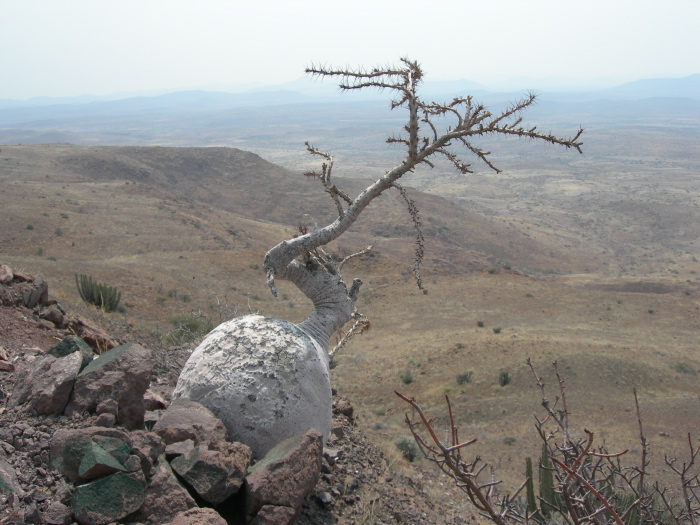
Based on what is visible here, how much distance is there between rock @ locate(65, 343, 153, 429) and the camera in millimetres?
3756

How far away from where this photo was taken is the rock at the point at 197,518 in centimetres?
265

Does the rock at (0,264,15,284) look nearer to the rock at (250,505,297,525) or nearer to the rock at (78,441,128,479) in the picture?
the rock at (78,441,128,479)

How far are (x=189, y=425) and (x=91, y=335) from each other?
3365mm

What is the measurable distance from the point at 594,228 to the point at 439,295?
3906cm

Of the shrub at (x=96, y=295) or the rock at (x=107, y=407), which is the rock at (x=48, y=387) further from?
the shrub at (x=96, y=295)

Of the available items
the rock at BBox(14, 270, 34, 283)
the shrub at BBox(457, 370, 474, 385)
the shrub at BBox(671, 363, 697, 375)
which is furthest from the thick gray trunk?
the shrub at BBox(671, 363, 697, 375)

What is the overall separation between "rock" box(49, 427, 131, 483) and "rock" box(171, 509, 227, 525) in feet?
1.78

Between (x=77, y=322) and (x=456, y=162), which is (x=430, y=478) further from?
(x=77, y=322)

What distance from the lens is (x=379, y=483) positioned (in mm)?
4867

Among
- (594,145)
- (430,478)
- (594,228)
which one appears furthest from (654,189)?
(430,478)

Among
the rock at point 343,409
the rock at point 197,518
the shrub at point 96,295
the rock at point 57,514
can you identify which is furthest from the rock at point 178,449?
the shrub at point 96,295

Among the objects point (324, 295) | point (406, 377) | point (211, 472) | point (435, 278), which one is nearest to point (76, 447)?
point (211, 472)

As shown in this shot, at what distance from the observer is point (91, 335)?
20.7ft

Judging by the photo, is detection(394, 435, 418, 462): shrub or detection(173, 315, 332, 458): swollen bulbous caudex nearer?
detection(173, 315, 332, 458): swollen bulbous caudex
